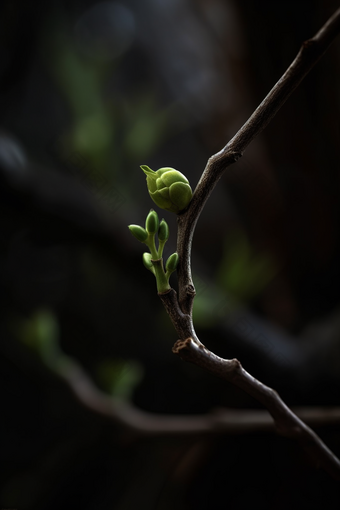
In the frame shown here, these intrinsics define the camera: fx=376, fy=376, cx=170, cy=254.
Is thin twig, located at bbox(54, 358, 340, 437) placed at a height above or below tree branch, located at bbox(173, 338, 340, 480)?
below

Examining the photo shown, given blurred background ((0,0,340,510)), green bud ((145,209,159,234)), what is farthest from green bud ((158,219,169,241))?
blurred background ((0,0,340,510))

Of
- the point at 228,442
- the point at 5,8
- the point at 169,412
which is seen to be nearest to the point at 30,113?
the point at 5,8

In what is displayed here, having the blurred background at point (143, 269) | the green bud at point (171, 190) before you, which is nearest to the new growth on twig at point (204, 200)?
the green bud at point (171, 190)

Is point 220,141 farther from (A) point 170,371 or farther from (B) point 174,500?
(B) point 174,500

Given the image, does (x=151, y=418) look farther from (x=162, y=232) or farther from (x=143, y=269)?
(x=162, y=232)

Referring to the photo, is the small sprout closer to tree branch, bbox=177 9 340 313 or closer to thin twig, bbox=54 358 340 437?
tree branch, bbox=177 9 340 313

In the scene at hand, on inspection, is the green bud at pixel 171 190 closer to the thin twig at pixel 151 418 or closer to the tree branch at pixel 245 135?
the tree branch at pixel 245 135
